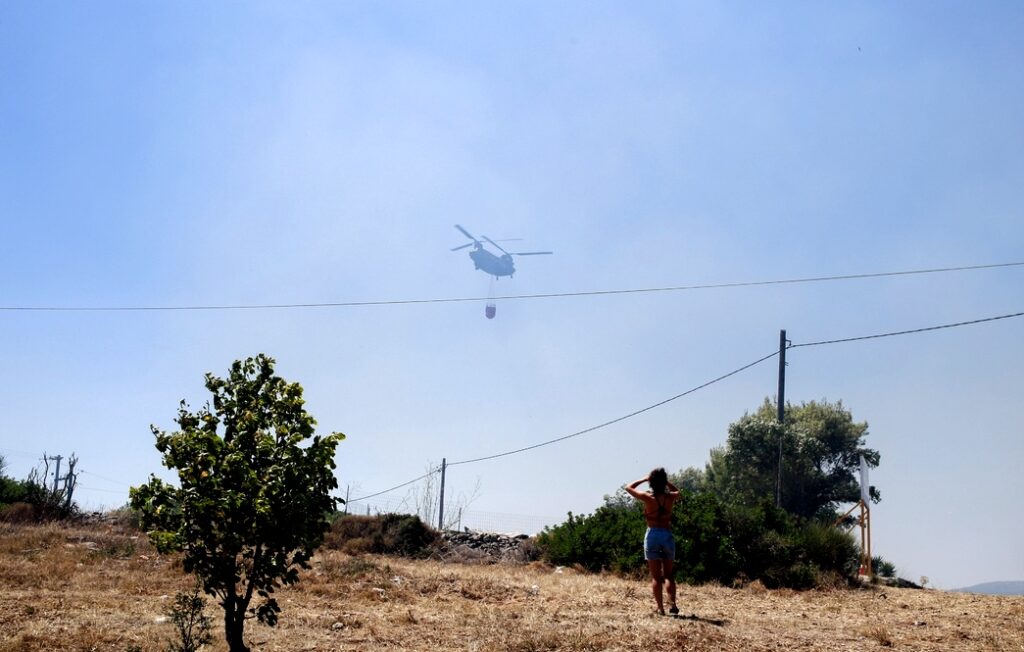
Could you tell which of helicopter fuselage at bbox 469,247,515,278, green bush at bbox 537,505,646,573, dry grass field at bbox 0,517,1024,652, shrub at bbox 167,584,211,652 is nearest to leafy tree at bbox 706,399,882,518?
green bush at bbox 537,505,646,573

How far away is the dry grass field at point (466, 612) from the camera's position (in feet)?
25.2

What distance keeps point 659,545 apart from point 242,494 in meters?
5.02

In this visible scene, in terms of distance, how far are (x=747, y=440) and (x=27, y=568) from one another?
35.4 m

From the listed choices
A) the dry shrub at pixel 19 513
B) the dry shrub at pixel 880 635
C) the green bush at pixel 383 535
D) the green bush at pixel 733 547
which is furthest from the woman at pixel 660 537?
the dry shrub at pixel 19 513

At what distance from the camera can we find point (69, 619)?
838 centimetres

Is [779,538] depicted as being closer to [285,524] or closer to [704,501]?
[704,501]

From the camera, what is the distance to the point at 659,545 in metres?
9.36

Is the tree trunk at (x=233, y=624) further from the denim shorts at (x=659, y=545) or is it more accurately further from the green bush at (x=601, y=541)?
the green bush at (x=601, y=541)

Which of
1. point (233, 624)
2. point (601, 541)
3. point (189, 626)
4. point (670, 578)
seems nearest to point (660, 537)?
point (670, 578)

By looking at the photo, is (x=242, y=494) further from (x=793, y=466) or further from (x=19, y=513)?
(x=793, y=466)

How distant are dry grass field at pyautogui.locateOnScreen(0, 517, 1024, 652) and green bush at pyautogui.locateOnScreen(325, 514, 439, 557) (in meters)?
4.01

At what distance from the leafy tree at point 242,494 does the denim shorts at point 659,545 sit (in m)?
4.25

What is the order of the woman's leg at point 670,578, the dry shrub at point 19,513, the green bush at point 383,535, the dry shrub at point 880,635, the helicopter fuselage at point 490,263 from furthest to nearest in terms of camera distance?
the helicopter fuselage at point 490,263 < the dry shrub at point 19,513 < the green bush at point 383,535 < the woman's leg at point 670,578 < the dry shrub at point 880,635

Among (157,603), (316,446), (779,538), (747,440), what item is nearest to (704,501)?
(779,538)
